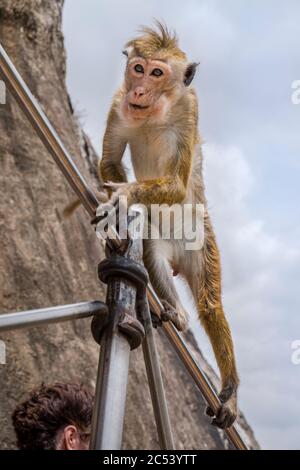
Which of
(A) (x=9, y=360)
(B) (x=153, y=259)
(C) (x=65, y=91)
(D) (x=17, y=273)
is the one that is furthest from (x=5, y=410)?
(C) (x=65, y=91)

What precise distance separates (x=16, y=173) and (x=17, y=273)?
1.11m

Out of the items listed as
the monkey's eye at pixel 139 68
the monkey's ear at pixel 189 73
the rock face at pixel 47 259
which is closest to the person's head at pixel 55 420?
the monkey's eye at pixel 139 68

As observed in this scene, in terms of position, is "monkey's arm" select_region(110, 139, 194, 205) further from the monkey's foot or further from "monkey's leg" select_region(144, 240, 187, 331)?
the monkey's foot

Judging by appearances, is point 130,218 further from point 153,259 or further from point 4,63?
point 153,259

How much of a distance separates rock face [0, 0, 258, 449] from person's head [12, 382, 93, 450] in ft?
7.03

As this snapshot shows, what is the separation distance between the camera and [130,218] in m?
1.97

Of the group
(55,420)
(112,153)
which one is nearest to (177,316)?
(55,420)

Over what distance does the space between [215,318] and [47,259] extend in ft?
9.93

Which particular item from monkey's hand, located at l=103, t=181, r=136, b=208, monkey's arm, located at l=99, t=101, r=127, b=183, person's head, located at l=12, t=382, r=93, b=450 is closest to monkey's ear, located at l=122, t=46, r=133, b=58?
monkey's arm, located at l=99, t=101, r=127, b=183

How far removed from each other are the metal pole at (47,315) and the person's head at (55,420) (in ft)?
3.23

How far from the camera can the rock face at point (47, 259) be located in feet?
17.4

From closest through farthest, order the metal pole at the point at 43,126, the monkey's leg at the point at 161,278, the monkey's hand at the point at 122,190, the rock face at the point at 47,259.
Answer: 1. the metal pole at the point at 43,126
2. the monkey's hand at the point at 122,190
3. the monkey's leg at the point at 161,278
4. the rock face at the point at 47,259

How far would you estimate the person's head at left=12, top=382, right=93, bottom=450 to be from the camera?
2502 mm

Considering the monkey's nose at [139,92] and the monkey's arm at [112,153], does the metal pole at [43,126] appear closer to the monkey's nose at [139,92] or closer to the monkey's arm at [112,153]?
the monkey's nose at [139,92]
